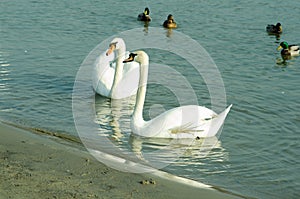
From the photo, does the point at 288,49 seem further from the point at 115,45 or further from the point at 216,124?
the point at 216,124

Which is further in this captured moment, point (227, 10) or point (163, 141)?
point (227, 10)

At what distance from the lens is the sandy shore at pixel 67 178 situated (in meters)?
5.67

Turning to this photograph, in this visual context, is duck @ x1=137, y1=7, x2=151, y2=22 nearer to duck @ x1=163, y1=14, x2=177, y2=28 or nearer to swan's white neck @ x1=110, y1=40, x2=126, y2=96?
duck @ x1=163, y1=14, x2=177, y2=28

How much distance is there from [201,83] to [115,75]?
1659 millimetres

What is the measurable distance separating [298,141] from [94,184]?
3.76 meters

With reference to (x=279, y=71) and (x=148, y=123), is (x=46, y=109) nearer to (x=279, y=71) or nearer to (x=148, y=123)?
(x=148, y=123)

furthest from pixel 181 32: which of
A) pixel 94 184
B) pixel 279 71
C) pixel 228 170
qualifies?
pixel 94 184

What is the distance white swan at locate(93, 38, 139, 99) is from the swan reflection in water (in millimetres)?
1007

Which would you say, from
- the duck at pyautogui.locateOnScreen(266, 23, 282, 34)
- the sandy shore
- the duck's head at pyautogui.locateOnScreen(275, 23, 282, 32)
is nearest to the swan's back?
the sandy shore

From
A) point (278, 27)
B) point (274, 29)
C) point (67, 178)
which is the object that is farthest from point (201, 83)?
point (67, 178)

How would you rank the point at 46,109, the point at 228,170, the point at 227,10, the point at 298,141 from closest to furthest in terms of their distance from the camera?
the point at 228,170 < the point at 298,141 < the point at 46,109 < the point at 227,10

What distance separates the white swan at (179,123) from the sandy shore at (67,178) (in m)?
1.74

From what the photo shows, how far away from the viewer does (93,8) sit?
60.0 feet

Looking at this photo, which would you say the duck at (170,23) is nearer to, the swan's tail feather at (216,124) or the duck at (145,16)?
the duck at (145,16)
